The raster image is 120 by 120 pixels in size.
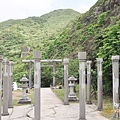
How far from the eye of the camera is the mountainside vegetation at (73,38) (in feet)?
40.8

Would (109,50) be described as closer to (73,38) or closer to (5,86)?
(5,86)

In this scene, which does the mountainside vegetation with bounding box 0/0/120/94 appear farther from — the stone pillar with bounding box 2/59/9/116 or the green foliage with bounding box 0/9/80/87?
the stone pillar with bounding box 2/59/9/116

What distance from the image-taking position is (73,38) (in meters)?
28.7

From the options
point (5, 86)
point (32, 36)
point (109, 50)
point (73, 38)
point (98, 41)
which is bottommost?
point (5, 86)

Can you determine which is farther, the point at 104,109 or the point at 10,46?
the point at 10,46

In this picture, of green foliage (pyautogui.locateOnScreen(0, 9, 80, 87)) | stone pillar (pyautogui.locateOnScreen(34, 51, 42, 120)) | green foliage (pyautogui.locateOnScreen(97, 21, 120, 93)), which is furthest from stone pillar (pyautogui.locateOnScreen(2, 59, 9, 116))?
green foliage (pyautogui.locateOnScreen(0, 9, 80, 87))

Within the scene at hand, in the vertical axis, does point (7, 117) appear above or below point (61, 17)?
below

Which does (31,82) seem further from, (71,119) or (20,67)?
(71,119)

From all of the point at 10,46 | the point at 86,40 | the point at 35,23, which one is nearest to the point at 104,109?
the point at 86,40

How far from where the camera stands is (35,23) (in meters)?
66.4

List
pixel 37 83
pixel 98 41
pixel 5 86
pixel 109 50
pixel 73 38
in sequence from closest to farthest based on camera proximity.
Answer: pixel 37 83
pixel 5 86
pixel 109 50
pixel 98 41
pixel 73 38

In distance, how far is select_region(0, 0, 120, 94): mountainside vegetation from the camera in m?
12.4

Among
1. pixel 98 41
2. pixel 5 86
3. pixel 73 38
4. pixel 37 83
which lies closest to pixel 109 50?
pixel 98 41

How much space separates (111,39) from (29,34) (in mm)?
44710
